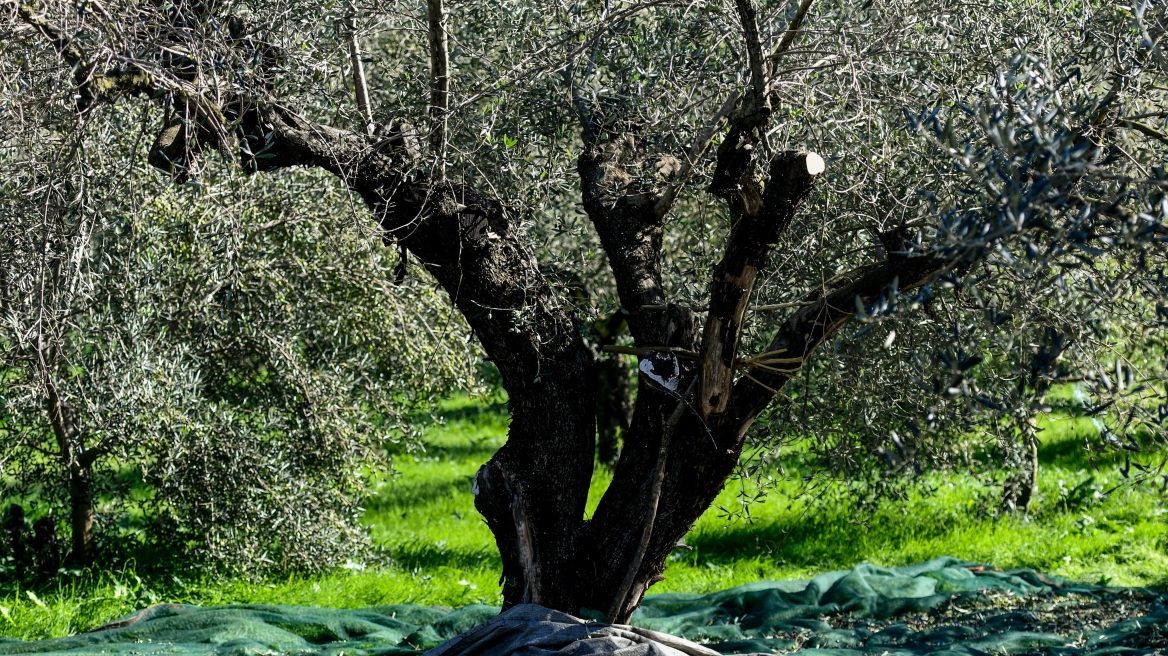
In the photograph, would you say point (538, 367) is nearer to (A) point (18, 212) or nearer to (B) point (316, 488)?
(A) point (18, 212)

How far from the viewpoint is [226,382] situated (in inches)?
328

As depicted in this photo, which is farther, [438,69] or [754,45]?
[438,69]

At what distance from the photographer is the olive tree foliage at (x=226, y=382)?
729cm

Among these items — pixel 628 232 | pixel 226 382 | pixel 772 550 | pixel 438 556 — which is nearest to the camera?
pixel 628 232

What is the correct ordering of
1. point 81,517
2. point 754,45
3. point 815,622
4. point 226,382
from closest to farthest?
point 754,45 → point 815,622 → point 81,517 → point 226,382

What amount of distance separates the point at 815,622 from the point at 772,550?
212 centimetres

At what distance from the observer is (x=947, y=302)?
5141mm

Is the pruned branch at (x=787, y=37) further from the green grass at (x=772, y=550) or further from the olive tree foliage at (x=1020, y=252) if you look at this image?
the green grass at (x=772, y=550)

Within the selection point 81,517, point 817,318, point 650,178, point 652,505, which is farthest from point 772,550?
point 81,517

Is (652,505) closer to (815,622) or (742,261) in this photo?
(742,261)

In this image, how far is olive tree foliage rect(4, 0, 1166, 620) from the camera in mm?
4621

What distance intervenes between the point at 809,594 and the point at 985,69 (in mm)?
3896

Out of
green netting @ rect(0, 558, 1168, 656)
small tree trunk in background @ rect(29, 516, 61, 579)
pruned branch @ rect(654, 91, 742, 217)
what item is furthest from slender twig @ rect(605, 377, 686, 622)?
small tree trunk in background @ rect(29, 516, 61, 579)

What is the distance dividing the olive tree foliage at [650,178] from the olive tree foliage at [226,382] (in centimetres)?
160
